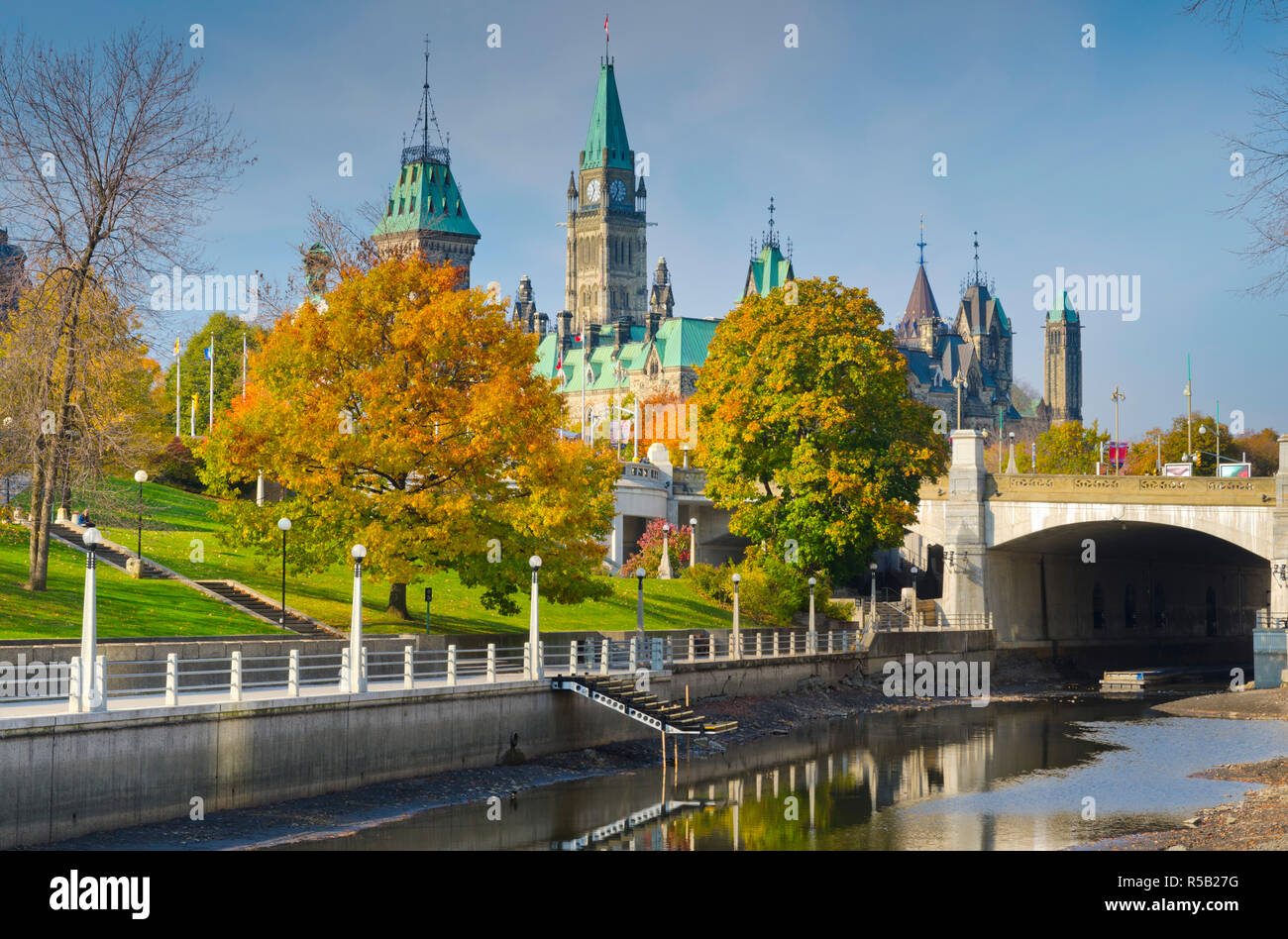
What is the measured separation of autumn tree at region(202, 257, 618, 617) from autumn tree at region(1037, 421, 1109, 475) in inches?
3613

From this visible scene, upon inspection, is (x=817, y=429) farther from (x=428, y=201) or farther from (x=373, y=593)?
(x=428, y=201)

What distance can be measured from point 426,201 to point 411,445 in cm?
13160

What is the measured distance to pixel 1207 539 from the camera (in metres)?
78.9

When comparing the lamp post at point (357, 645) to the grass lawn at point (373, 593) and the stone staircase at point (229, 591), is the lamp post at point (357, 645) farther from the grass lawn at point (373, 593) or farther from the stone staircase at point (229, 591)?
the grass lawn at point (373, 593)

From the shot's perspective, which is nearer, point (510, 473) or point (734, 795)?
point (734, 795)

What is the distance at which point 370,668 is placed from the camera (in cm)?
3909

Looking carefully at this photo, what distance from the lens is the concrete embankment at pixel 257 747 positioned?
2550 cm

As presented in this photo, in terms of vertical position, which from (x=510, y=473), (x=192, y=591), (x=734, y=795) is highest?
(x=510, y=473)

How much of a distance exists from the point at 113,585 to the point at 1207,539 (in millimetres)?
56365

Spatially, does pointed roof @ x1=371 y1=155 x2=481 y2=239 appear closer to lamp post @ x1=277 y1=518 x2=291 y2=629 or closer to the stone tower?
the stone tower

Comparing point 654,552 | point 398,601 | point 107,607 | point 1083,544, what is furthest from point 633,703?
point 1083,544

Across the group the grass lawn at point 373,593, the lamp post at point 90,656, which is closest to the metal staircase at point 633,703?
the grass lawn at point 373,593
